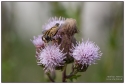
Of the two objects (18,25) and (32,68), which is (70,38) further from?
(32,68)

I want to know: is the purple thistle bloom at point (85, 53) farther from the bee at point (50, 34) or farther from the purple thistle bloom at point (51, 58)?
the bee at point (50, 34)

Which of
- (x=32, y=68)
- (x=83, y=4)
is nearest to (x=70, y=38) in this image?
(x=83, y=4)

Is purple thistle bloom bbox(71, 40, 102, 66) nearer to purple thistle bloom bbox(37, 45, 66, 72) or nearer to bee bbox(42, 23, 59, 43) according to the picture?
purple thistle bloom bbox(37, 45, 66, 72)

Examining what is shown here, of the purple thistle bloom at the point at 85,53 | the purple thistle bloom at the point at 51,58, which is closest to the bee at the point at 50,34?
the purple thistle bloom at the point at 51,58

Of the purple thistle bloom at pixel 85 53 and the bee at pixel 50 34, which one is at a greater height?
the bee at pixel 50 34

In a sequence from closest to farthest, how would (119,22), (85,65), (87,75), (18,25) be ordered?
(85,65)
(119,22)
(18,25)
(87,75)

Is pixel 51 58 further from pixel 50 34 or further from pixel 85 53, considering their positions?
pixel 85 53

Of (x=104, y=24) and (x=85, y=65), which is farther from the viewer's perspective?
(x=104, y=24)

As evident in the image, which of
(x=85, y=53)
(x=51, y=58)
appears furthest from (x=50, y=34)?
(x=85, y=53)
